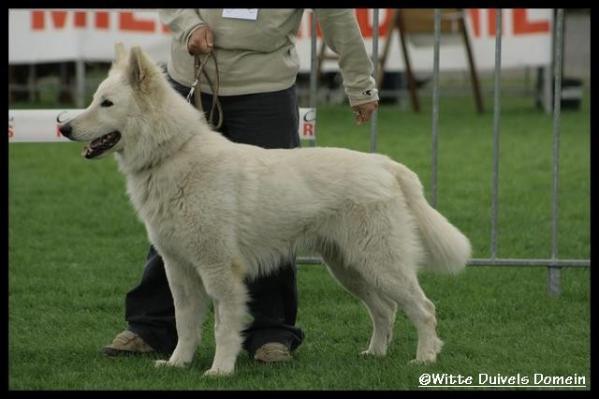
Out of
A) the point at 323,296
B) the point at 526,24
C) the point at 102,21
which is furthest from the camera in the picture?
the point at 526,24

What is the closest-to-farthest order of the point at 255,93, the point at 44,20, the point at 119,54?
the point at 119,54, the point at 255,93, the point at 44,20

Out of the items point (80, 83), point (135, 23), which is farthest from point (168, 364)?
point (80, 83)

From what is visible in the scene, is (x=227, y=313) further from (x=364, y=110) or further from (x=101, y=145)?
(x=364, y=110)

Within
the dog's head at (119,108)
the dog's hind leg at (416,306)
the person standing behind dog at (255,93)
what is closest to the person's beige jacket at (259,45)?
the person standing behind dog at (255,93)

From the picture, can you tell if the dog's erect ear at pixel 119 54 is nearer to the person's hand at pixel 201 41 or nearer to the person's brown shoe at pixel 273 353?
the person's hand at pixel 201 41

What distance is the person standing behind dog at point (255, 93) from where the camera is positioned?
15.0ft

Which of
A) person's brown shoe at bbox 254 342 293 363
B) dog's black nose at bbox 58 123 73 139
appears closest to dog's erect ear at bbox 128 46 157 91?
dog's black nose at bbox 58 123 73 139

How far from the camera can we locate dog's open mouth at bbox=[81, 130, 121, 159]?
4.17 metres

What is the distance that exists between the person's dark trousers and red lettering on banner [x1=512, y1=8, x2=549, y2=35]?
10.8 m

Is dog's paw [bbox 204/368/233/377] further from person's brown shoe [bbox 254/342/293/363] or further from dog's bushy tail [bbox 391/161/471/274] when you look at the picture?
dog's bushy tail [bbox 391/161/471/274]

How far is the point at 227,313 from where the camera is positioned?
14.1 ft

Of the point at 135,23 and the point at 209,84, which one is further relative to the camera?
the point at 135,23

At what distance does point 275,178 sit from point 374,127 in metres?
1.58

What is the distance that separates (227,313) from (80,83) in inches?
428
